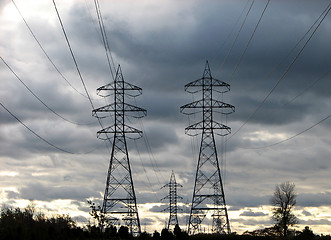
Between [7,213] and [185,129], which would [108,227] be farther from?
[185,129]

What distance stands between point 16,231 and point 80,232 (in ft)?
29.4

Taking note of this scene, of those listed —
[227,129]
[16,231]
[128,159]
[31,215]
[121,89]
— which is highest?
[121,89]

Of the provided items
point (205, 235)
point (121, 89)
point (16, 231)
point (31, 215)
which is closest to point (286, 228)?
point (205, 235)

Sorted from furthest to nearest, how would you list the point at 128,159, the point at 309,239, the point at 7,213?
A: the point at 309,239 < the point at 128,159 < the point at 7,213

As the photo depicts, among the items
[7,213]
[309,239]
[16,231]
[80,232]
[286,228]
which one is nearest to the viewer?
[16,231]

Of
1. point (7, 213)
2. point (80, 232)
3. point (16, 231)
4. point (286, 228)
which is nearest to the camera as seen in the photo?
point (16, 231)

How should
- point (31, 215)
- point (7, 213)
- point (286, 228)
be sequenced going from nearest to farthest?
point (7, 213), point (31, 215), point (286, 228)

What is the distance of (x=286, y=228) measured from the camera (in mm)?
99125

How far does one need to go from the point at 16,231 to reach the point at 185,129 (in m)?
30.1

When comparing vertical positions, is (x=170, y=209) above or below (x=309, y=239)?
above

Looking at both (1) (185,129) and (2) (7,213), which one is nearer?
(2) (7,213)

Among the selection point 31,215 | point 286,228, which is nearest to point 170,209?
point 286,228

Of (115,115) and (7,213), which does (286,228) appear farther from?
(7,213)

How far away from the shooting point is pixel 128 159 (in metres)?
59.5
